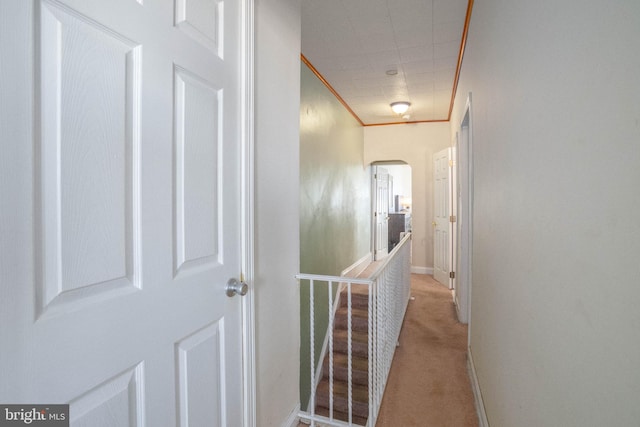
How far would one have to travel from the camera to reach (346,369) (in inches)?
150

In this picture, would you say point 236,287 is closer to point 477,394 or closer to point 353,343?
point 477,394

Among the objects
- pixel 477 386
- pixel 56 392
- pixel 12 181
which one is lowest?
pixel 477 386

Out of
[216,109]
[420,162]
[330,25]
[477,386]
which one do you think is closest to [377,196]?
[420,162]

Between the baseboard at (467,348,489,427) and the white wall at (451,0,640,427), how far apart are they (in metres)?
0.33

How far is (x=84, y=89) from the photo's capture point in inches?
28.6

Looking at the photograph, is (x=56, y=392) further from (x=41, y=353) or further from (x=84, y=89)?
(x=84, y=89)

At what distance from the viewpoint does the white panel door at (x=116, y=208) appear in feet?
2.01

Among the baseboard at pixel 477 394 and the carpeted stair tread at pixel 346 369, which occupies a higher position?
the baseboard at pixel 477 394

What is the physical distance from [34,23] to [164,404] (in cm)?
97

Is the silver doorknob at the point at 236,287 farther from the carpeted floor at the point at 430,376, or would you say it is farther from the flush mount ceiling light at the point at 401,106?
the flush mount ceiling light at the point at 401,106

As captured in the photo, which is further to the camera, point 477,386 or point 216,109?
point 477,386

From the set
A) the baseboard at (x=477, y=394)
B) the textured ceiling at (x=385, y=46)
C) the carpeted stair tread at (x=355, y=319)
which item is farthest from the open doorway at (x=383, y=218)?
the baseboard at (x=477, y=394)

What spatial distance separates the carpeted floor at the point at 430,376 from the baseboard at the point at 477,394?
0.14 feet

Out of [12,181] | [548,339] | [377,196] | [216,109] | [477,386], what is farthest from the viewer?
[377,196]
